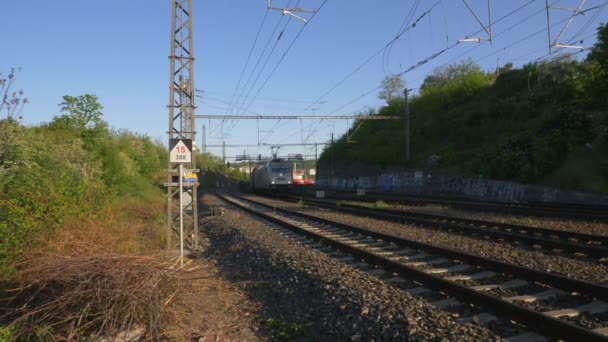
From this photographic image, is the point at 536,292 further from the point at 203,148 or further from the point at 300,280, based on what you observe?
the point at 203,148

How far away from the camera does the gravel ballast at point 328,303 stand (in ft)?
18.5

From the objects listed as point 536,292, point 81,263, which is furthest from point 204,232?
point 536,292

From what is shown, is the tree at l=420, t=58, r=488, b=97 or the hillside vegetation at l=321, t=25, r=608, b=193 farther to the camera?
the tree at l=420, t=58, r=488, b=97

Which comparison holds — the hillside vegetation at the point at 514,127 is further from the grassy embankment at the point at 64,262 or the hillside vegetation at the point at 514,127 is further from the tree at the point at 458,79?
the grassy embankment at the point at 64,262

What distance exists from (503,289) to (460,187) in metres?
29.8

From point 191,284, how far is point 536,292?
5109mm

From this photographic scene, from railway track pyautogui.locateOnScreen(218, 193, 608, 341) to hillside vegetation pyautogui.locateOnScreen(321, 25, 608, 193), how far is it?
1968 cm

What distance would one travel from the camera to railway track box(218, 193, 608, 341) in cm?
550

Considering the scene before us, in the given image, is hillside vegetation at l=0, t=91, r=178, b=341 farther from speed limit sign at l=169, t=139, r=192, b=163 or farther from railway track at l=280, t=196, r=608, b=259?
railway track at l=280, t=196, r=608, b=259

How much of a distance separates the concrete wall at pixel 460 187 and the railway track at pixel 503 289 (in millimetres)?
18022

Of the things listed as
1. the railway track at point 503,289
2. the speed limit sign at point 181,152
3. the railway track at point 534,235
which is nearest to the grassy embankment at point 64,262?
the speed limit sign at point 181,152

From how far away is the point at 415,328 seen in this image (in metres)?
5.59

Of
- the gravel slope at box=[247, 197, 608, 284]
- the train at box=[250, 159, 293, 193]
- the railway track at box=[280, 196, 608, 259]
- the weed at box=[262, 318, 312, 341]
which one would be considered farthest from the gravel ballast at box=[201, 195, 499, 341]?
the train at box=[250, 159, 293, 193]

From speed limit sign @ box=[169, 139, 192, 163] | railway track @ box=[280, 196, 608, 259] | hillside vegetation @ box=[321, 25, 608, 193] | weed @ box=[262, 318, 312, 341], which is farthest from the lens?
hillside vegetation @ box=[321, 25, 608, 193]
